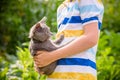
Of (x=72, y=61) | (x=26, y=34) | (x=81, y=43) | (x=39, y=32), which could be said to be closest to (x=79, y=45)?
(x=81, y=43)

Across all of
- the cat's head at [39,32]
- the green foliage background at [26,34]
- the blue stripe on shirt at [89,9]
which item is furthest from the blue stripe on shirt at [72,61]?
the green foliage background at [26,34]

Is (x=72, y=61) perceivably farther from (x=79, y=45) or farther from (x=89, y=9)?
(x=89, y=9)

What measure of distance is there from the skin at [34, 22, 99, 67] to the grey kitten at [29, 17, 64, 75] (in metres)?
0.05

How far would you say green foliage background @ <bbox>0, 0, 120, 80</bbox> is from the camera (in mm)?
4652

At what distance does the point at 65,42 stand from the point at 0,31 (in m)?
4.00

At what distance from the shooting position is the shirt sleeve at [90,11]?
9.14 ft

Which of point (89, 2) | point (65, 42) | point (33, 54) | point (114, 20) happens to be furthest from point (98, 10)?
point (114, 20)

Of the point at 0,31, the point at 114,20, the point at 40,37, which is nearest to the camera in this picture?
the point at 40,37

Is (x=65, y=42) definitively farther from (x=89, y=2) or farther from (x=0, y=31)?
(x=0, y=31)

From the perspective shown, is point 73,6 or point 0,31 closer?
point 73,6

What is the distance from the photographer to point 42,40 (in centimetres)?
280

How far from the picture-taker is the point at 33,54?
2865 millimetres

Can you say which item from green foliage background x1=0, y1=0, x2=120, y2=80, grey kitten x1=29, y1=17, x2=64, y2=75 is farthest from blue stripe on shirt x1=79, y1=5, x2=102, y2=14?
green foliage background x1=0, y1=0, x2=120, y2=80

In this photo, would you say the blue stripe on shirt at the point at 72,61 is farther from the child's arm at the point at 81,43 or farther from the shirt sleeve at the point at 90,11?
the shirt sleeve at the point at 90,11
